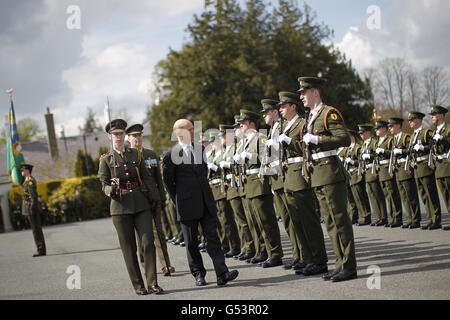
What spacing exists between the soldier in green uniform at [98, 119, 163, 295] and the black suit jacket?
1.19 ft

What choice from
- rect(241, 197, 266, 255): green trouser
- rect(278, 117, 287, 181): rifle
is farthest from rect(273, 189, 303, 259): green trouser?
rect(241, 197, 266, 255): green trouser

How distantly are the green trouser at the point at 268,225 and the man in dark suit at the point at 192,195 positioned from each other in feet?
4.03

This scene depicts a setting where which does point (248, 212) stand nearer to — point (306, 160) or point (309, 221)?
point (309, 221)

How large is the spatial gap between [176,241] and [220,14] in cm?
2275

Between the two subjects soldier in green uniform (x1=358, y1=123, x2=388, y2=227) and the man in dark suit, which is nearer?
the man in dark suit

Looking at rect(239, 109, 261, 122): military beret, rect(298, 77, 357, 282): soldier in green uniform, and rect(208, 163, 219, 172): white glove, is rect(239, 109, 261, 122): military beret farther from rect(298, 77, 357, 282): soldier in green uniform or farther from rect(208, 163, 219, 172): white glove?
rect(298, 77, 357, 282): soldier in green uniform

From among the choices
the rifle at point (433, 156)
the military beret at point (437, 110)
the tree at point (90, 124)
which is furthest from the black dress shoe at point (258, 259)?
the tree at point (90, 124)

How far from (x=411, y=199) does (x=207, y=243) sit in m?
5.79

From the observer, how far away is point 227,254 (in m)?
9.98

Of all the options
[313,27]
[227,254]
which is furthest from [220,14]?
[227,254]

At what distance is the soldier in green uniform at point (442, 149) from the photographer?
32.8 ft

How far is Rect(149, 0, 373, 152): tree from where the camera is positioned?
31172 millimetres

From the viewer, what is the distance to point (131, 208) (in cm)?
684

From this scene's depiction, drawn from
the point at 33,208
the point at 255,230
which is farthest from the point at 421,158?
the point at 33,208
